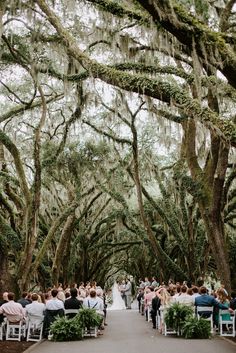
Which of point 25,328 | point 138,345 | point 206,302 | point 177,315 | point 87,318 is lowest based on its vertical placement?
point 138,345

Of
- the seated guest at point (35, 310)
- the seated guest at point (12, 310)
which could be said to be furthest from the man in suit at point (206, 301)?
the seated guest at point (12, 310)

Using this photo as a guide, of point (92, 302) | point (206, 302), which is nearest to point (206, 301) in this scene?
point (206, 302)

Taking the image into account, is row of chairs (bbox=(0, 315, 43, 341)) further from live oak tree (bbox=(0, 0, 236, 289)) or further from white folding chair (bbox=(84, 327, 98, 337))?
live oak tree (bbox=(0, 0, 236, 289))

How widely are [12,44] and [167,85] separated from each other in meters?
5.70

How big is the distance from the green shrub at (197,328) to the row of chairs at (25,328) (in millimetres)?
2367

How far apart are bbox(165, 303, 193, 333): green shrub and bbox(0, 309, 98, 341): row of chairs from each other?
1788 mm

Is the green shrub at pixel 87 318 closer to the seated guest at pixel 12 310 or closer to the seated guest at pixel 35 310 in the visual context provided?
the seated guest at pixel 35 310

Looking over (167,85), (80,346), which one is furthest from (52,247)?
(167,85)

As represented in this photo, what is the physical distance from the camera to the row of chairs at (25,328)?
11.2m

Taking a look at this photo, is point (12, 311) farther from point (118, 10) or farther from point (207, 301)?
point (118, 10)

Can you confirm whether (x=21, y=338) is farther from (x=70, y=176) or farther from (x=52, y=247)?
(x=52, y=247)

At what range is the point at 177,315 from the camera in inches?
451

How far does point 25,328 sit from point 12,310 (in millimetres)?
826

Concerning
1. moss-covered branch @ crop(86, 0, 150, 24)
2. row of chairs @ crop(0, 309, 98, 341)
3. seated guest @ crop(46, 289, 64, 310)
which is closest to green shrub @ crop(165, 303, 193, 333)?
row of chairs @ crop(0, 309, 98, 341)
